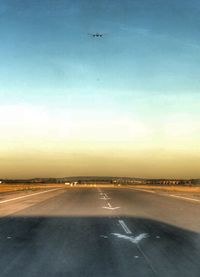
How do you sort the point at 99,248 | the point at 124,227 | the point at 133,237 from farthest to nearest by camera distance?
the point at 124,227 → the point at 133,237 → the point at 99,248

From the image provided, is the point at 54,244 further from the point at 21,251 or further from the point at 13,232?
the point at 13,232

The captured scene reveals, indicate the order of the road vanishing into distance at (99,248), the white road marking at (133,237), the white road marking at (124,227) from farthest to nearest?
the white road marking at (124,227), the white road marking at (133,237), the road vanishing into distance at (99,248)

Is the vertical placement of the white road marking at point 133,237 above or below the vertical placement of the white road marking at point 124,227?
below

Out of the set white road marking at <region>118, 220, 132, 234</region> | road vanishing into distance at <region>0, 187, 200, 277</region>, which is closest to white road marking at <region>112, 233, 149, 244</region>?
road vanishing into distance at <region>0, 187, 200, 277</region>

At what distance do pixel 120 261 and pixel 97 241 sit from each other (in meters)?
3.10

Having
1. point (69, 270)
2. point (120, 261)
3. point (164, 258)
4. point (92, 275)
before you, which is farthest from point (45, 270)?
point (164, 258)

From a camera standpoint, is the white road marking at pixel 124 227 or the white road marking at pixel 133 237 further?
the white road marking at pixel 124 227

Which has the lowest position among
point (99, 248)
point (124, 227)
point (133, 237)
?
point (99, 248)

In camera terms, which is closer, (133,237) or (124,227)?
(133,237)

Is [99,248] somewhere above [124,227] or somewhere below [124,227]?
below

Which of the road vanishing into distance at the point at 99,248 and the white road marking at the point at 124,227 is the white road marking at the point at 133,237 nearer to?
the road vanishing into distance at the point at 99,248

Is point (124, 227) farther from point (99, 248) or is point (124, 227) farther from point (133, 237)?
point (99, 248)

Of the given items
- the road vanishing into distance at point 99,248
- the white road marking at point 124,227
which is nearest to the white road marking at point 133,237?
the road vanishing into distance at point 99,248

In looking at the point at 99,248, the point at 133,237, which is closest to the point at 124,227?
the point at 133,237
